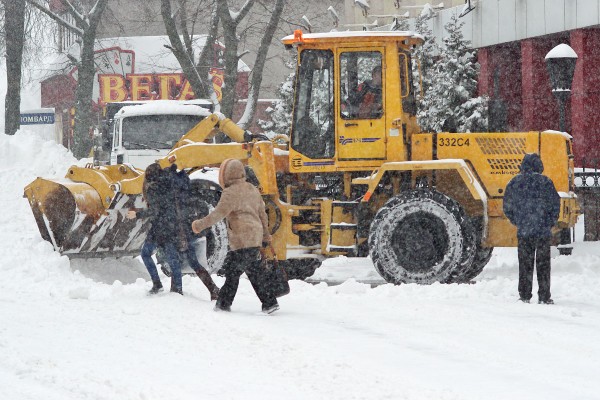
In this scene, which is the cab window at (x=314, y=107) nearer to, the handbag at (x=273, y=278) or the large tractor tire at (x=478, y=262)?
the large tractor tire at (x=478, y=262)

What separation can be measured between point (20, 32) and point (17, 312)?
22212mm

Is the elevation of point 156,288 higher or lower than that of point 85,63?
lower

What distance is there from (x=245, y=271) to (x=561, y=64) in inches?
389

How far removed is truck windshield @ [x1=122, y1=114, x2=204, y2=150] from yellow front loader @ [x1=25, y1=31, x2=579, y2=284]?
5.83 meters

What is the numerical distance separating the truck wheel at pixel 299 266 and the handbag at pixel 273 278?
4606 millimetres

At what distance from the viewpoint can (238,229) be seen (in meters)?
10.6

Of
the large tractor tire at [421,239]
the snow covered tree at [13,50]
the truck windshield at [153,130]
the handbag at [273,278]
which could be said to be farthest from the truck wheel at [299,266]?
the snow covered tree at [13,50]

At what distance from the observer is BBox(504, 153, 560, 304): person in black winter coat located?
11.8m

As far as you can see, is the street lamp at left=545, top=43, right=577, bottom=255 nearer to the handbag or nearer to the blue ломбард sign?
the handbag

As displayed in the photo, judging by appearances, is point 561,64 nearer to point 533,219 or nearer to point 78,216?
point 533,219

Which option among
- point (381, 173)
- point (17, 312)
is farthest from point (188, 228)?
point (381, 173)

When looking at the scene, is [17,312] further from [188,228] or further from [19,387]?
[19,387]

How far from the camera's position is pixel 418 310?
35.8ft

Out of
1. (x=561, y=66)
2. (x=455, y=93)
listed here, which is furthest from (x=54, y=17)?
(x=561, y=66)
